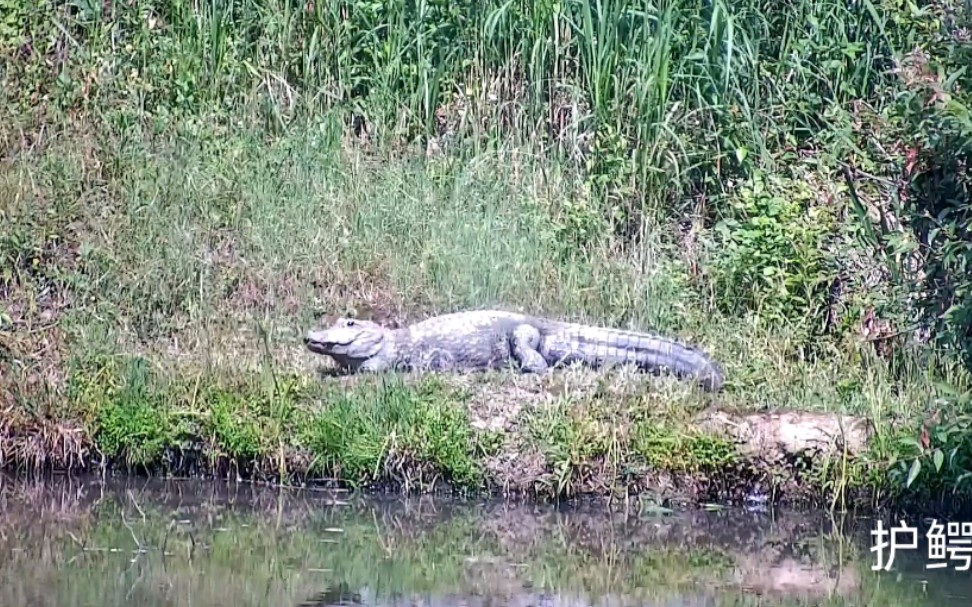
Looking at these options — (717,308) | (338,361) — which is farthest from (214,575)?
(717,308)

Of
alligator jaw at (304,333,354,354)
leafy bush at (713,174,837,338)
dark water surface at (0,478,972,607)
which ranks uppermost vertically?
leafy bush at (713,174,837,338)

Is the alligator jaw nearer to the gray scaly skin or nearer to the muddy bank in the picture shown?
the gray scaly skin

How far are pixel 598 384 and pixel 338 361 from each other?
1.48 metres

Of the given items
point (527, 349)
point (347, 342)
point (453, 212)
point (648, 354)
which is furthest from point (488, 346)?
point (453, 212)

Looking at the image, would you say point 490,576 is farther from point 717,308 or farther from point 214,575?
point 717,308

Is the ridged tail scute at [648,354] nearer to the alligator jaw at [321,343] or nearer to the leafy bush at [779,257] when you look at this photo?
the leafy bush at [779,257]

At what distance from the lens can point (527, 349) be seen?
8.38 metres

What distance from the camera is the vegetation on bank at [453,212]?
775cm

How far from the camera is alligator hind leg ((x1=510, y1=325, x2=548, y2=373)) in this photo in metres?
8.32

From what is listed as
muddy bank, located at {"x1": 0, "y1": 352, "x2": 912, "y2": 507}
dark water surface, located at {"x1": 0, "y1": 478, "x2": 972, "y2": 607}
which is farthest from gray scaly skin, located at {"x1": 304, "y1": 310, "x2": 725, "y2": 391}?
dark water surface, located at {"x1": 0, "y1": 478, "x2": 972, "y2": 607}

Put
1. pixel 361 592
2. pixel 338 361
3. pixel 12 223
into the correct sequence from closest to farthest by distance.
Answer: pixel 361 592 < pixel 338 361 < pixel 12 223

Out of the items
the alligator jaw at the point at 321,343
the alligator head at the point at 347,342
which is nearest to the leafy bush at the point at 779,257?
the alligator head at the point at 347,342

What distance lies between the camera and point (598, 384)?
7977 mm

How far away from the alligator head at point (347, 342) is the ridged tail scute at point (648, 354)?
3.60 ft
